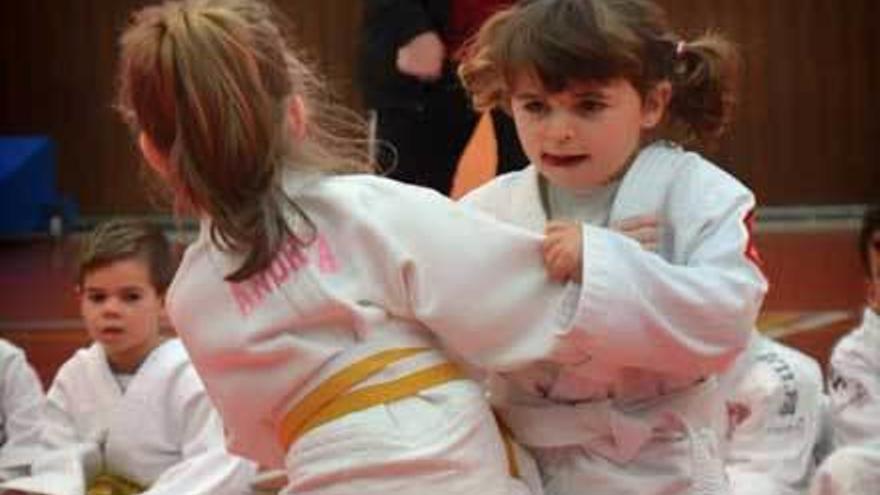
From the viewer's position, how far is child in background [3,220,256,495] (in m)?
4.87

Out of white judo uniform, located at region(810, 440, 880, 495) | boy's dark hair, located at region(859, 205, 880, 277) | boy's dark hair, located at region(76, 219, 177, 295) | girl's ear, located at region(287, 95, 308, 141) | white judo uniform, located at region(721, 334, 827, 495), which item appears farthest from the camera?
boy's dark hair, located at region(859, 205, 880, 277)

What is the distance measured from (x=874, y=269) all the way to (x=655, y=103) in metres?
2.78

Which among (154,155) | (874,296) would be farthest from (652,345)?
(874,296)

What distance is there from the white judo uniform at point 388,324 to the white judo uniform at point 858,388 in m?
2.85

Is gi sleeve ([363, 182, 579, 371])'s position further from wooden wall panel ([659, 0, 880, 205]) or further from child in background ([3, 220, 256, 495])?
wooden wall panel ([659, 0, 880, 205])

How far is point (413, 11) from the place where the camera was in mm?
4727

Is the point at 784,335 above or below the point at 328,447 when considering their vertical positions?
below

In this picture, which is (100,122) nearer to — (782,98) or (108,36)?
(108,36)

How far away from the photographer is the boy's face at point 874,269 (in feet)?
17.1

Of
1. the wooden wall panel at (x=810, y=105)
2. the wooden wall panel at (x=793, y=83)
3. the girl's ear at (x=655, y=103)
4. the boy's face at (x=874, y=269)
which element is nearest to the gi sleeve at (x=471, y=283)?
the girl's ear at (x=655, y=103)

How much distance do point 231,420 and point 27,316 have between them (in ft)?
23.3

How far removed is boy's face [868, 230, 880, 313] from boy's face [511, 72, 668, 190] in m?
2.70

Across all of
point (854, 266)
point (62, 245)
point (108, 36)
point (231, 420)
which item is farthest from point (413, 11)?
point (108, 36)

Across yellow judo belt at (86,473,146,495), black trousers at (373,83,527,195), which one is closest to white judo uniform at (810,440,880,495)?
black trousers at (373,83,527,195)
